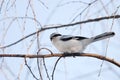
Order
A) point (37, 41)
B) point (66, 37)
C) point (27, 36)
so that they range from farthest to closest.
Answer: point (66, 37)
point (27, 36)
point (37, 41)

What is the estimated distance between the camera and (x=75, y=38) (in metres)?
1.99

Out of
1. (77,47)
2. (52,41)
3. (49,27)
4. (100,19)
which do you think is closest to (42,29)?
(49,27)

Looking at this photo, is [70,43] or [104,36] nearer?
[104,36]

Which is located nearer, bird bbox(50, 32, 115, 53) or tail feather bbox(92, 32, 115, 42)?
tail feather bbox(92, 32, 115, 42)

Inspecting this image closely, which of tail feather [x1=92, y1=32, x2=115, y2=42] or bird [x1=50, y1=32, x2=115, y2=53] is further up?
tail feather [x1=92, y1=32, x2=115, y2=42]

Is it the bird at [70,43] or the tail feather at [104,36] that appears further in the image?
the bird at [70,43]

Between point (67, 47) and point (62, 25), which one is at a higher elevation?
point (62, 25)

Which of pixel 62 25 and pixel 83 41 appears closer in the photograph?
pixel 62 25

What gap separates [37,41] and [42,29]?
0.61 feet

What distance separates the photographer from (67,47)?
201 cm

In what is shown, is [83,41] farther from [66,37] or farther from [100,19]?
[100,19]

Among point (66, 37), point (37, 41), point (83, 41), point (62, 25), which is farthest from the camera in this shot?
point (66, 37)

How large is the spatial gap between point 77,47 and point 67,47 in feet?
0.29

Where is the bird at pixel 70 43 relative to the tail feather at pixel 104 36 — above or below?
below
